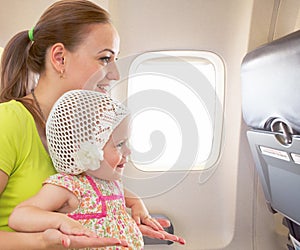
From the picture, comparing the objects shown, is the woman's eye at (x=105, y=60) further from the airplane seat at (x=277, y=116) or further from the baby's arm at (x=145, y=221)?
the airplane seat at (x=277, y=116)

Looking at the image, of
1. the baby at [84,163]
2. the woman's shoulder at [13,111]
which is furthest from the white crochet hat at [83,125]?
the woman's shoulder at [13,111]

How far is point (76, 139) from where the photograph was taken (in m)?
0.96

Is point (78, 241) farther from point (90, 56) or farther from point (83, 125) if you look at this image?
point (90, 56)

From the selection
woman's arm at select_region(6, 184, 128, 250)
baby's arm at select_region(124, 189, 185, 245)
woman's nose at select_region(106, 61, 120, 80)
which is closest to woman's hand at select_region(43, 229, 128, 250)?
woman's arm at select_region(6, 184, 128, 250)

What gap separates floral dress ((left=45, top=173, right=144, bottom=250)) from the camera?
101 centimetres

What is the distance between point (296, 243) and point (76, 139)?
4.25 ft

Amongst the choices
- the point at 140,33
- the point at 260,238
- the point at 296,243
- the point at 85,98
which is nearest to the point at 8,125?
the point at 85,98

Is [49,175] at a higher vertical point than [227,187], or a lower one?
higher

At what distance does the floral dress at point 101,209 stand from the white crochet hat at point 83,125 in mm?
48

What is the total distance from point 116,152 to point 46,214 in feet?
0.70

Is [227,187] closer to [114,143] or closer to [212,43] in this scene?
[212,43]

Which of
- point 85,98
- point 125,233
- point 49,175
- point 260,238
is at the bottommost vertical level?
point 260,238

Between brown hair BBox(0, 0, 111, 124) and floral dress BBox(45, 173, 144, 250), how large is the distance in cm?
23

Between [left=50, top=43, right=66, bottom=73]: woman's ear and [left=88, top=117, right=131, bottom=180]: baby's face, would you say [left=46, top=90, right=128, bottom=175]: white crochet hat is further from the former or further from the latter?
[left=50, top=43, right=66, bottom=73]: woman's ear
